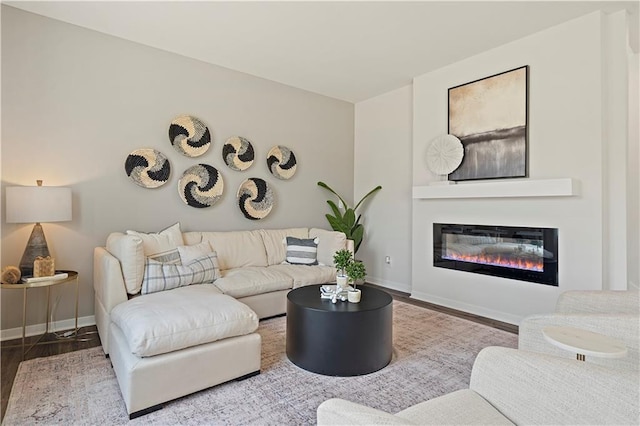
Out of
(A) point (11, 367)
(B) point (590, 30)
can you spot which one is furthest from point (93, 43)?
(B) point (590, 30)

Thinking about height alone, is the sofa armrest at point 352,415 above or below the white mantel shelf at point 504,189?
below

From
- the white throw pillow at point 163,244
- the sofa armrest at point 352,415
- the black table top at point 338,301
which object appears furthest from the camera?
the white throw pillow at point 163,244

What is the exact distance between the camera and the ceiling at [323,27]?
2.84 meters

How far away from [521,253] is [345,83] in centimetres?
298

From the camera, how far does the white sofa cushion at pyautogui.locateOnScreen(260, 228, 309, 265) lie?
4.15 m

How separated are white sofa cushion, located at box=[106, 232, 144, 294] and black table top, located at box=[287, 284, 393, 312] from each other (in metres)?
1.22

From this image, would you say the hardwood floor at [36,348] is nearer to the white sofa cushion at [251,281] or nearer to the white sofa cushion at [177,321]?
the white sofa cushion at [177,321]

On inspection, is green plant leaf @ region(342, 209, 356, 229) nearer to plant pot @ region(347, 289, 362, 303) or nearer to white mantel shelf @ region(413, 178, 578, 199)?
white mantel shelf @ region(413, 178, 578, 199)

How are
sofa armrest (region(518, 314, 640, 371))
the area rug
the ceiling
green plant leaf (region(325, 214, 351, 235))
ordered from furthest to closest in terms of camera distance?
1. green plant leaf (region(325, 214, 351, 235))
2. the ceiling
3. the area rug
4. sofa armrest (region(518, 314, 640, 371))

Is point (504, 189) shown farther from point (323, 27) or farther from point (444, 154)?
point (323, 27)

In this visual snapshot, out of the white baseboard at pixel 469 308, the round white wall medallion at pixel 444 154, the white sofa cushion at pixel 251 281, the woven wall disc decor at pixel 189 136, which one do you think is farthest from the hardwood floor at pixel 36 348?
the round white wall medallion at pixel 444 154

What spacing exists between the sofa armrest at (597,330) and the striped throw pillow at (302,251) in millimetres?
2450

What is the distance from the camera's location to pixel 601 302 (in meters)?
2.13

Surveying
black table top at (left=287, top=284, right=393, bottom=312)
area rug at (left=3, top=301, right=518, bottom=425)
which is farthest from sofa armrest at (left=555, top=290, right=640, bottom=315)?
black table top at (left=287, top=284, right=393, bottom=312)
